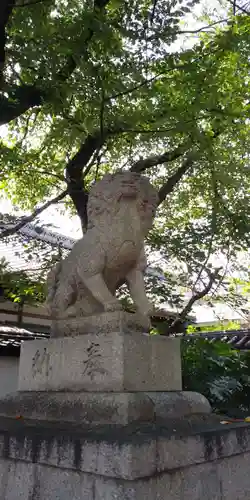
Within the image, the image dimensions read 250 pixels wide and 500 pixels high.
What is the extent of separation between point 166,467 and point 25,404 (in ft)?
4.50

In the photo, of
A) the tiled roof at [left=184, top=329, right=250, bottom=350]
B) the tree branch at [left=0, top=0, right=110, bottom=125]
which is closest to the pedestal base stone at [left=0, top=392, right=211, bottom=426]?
the tree branch at [left=0, top=0, right=110, bottom=125]

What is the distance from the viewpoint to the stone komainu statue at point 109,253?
323cm

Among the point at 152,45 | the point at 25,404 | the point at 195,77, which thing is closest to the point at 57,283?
the point at 25,404

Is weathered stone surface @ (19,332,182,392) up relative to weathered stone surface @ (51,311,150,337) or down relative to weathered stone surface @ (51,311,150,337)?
down

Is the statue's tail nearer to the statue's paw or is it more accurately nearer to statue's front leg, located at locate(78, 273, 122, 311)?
statue's front leg, located at locate(78, 273, 122, 311)

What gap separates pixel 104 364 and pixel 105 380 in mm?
107

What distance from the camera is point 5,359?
8773mm

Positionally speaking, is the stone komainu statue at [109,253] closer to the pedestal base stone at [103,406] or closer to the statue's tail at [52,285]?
the statue's tail at [52,285]

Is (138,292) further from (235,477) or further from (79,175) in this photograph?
(79,175)

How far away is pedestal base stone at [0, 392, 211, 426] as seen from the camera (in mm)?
2588

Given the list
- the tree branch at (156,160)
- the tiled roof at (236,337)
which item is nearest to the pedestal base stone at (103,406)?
the tree branch at (156,160)

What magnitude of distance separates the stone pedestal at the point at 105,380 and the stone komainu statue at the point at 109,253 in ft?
0.70

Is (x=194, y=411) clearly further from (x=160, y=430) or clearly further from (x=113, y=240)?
(x=113, y=240)

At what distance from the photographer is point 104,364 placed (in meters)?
2.85
